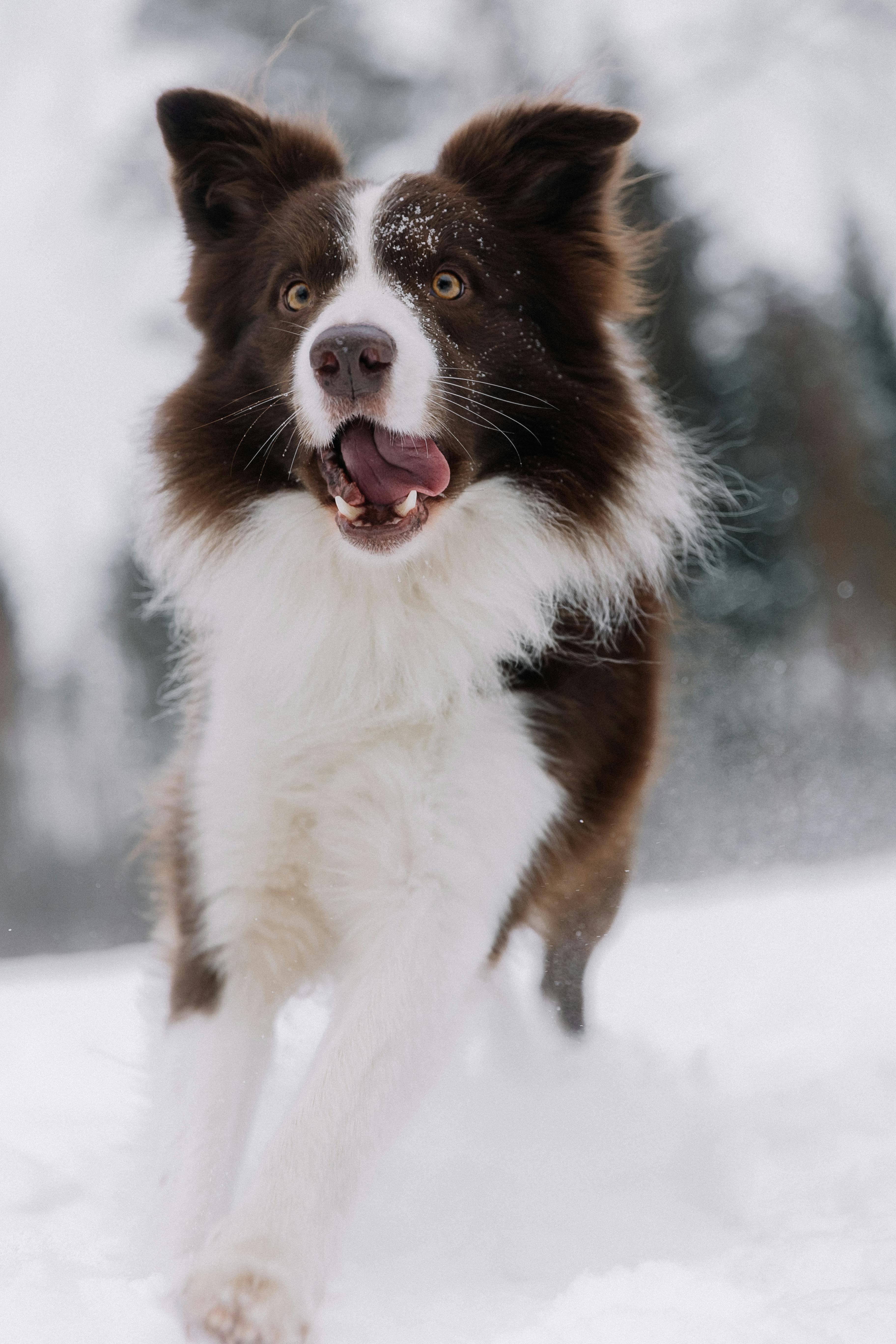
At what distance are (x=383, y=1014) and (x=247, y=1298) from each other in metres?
0.51

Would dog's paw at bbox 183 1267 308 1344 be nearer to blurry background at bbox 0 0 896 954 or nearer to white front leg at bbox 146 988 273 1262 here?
white front leg at bbox 146 988 273 1262

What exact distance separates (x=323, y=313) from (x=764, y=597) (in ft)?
19.7

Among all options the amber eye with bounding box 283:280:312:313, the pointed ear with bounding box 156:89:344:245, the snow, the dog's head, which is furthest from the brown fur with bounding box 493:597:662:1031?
the pointed ear with bounding box 156:89:344:245

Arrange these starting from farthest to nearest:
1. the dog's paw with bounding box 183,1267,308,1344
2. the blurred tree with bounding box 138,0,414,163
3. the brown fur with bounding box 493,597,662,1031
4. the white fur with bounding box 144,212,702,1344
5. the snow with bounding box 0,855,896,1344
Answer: the blurred tree with bounding box 138,0,414,163, the brown fur with bounding box 493,597,662,1031, the white fur with bounding box 144,212,702,1344, the snow with bounding box 0,855,896,1344, the dog's paw with bounding box 183,1267,308,1344

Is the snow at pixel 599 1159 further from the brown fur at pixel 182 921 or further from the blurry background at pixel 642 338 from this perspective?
the blurry background at pixel 642 338

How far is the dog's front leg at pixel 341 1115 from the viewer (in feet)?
5.94

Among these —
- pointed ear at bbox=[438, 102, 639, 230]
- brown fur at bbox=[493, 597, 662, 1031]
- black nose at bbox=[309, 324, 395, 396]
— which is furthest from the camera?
pointed ear at bbox=[438, 102, 639, 230]

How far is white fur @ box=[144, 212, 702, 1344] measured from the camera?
7.23ft

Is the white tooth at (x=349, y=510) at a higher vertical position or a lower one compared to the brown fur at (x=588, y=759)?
higher

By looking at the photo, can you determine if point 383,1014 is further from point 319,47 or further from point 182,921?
point 319,47

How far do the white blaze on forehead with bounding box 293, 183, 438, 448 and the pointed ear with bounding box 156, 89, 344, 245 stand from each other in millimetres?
599

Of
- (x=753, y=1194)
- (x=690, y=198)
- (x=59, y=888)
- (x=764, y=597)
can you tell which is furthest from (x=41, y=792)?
(x=753, y=1194)

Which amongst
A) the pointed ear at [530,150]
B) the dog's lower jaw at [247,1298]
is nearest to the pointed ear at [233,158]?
the pointed ear at [530,150]

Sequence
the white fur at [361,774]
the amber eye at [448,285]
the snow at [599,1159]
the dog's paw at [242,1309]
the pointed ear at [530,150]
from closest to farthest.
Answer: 1. the dog's paw at [242,1309]
2. the snow at [599,1159]
3. the white fur at [361,774]
4. the amber eye at [448,285]
5. the pointed ear at [530,150]
